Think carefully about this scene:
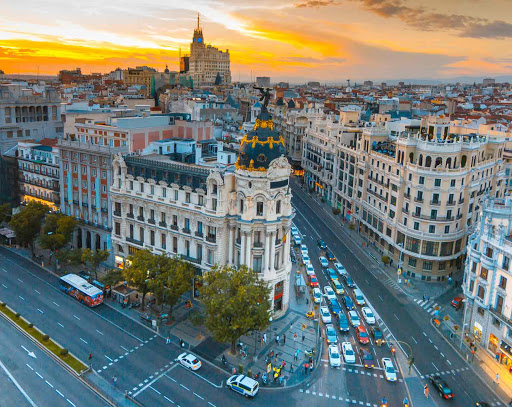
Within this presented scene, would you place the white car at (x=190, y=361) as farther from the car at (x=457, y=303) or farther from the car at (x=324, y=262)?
the car at (x=457, y=303)

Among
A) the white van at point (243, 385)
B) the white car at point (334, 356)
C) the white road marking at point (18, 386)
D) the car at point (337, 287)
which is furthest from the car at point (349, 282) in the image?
the white road marking at point (18, 386)

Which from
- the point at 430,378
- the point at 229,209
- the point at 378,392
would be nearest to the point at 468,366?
the point at 430,378

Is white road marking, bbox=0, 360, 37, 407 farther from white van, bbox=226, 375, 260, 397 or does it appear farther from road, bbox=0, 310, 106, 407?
white van, bbox=226, 375, 260, 397

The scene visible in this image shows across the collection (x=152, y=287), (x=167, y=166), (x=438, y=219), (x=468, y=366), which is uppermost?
(x=167, y=166)

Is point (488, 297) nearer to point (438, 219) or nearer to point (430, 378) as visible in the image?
point (430, 378)

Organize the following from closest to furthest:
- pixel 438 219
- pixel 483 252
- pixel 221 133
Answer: pixel 483 252, pixel 438 219, pixel 221 133

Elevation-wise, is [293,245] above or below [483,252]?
below
